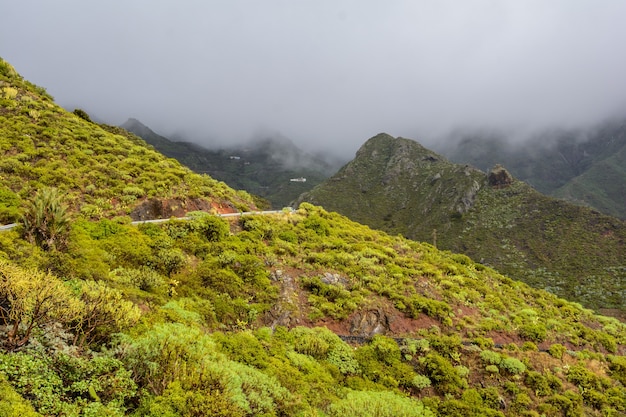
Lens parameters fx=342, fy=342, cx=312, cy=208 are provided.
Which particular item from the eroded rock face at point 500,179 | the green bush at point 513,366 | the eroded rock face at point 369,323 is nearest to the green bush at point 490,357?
the green bush at point 513,366

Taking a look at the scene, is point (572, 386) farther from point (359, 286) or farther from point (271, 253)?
point (271, 253)

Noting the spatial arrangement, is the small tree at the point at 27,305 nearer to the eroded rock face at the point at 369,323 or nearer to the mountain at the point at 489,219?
the eroded rock face at the point at 369,323

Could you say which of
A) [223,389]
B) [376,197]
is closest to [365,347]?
[223,389]

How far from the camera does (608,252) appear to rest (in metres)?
81.5

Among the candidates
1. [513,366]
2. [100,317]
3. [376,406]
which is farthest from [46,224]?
[513,366]

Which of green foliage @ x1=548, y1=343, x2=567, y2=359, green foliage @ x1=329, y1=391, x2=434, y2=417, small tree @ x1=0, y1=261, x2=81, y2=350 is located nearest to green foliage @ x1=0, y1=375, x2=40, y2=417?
small tree @ x1=0, y1=261, x2=81, y2=350

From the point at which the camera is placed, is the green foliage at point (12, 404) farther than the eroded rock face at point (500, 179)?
No

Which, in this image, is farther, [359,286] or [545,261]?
[545,261]

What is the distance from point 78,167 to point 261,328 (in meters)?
18.3

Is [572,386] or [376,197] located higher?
[376,197]

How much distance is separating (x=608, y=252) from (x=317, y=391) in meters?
99.1

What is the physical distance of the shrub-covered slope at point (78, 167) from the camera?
20250 mm

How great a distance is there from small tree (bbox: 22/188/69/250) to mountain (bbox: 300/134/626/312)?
83.7 meters

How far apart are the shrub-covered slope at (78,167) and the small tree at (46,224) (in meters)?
3.34
